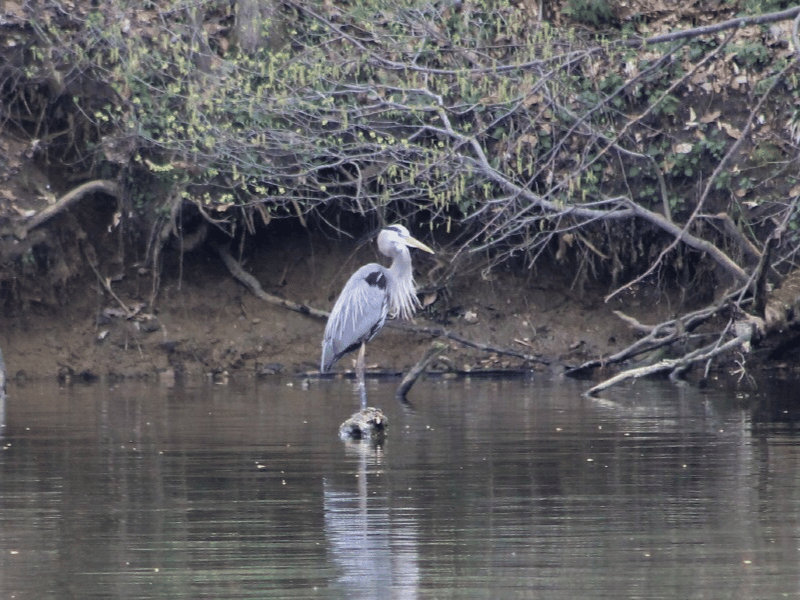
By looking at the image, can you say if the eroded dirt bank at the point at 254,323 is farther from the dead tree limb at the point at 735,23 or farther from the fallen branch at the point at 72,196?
the dead tree limb at the point at 735,23

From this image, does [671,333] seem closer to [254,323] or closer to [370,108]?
[370,108]

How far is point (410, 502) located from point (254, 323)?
36.4 feet

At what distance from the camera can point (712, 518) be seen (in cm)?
758

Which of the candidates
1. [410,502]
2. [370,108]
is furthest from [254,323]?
[410,502]

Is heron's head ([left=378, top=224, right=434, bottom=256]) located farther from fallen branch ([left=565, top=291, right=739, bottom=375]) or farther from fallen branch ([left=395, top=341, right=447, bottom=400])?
fallen branch ([left=565, top=291, right=739, bottom=375])

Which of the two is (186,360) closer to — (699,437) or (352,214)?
(352,214)

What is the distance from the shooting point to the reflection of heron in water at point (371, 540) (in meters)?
6.23

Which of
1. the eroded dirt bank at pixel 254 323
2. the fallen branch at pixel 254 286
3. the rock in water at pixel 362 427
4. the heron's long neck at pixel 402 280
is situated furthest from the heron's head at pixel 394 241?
the rock in water at pixel 362 427

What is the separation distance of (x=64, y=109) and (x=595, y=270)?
664 cm

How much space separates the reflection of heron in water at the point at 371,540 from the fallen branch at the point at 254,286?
31.7ft

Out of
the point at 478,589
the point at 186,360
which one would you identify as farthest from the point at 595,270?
the point at 478,589

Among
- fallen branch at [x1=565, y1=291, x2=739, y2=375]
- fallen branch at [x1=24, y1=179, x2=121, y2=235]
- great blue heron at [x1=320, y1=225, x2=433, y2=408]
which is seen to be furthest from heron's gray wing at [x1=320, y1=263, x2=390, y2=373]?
fallen branch at [x1=24, y1=179, x2=121, y2=235]

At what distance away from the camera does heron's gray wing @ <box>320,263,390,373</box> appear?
46.6ft

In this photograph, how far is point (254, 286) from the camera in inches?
755
